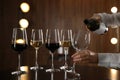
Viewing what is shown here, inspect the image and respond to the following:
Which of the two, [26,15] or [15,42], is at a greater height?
[26,15]

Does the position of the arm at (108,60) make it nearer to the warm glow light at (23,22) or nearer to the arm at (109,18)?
the arm at (109,18)

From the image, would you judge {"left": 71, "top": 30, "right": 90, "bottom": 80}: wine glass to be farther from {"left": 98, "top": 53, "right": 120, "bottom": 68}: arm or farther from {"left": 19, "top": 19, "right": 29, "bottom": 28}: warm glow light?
{"left": 19, "top": 19, "right": 29, "bottom": 28}: warm glow light

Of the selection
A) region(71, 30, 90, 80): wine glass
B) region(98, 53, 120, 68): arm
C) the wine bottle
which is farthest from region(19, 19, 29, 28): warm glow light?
region(71, 30, 90, 80): wine glass

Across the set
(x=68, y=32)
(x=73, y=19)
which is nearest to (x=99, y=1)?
(x=73, y=19)

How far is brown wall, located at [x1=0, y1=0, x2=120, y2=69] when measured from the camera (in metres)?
4.48

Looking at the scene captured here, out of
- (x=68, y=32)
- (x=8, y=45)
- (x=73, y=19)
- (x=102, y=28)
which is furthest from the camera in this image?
(x=73, y=19)

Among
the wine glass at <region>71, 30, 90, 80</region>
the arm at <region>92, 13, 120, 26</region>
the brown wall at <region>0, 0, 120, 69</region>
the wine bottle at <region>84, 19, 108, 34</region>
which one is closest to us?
the wine glass at <region>71, 30, 90, 80</region>

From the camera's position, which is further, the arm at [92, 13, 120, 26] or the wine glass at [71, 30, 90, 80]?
the arm at [92, 13, 120, 26]

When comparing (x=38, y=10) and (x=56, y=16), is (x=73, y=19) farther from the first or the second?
(x=38, y=10)

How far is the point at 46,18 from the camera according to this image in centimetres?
466

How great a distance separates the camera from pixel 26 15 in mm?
4590

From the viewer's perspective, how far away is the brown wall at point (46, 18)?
14.7 ft

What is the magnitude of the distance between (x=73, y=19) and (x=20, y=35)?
342 cm

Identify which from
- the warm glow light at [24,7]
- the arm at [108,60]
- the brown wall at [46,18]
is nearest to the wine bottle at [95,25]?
the arm at [108,60]
